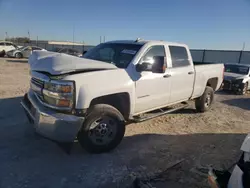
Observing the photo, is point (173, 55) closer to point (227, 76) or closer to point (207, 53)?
point (227, 76)

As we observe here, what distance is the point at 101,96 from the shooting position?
12.3 ft

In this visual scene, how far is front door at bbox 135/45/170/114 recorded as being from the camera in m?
4.31

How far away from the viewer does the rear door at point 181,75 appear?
16.9ft

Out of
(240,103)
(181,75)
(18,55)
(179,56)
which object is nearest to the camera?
(181,75)

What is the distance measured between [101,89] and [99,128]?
2.27 ft

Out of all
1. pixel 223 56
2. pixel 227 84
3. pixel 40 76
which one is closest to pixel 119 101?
pixel 40 76

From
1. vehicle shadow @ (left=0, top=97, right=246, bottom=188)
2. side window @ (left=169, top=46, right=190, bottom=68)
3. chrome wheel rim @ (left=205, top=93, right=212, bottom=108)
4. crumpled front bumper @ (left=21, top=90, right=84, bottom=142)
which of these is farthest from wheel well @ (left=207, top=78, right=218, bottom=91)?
crumpled front bumper @ (left=21, top=90, right=84, bottom=142)

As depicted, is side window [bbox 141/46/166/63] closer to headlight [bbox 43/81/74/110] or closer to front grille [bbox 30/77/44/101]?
headlight [bbox 43/81/74/110]

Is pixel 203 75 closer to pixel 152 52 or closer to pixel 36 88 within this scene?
pixel 152 52

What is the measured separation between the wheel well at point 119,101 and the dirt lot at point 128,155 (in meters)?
0.69

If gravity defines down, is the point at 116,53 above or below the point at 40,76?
above

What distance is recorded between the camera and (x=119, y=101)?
415 cm

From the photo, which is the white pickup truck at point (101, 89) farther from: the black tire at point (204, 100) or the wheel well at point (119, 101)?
the black tire at point (204, 100)

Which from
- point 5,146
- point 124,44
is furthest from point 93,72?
point 5,146
